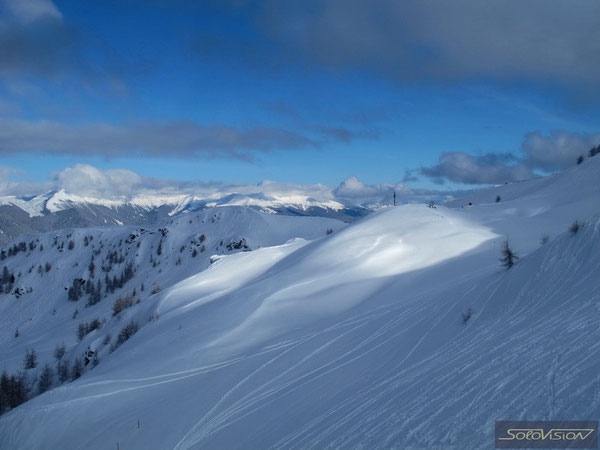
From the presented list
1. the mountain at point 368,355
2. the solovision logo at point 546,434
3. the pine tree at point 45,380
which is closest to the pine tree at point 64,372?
the pine tree at point 45,380

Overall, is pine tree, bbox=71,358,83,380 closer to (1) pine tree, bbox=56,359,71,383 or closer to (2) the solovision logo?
(1) pine tree, bbox=56,359,71,383

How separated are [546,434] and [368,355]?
15.9ft

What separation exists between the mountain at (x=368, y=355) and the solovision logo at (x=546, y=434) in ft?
0.37

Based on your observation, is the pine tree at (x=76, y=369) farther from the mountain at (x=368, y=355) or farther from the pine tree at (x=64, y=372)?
the mountain at (x=368, y=355)

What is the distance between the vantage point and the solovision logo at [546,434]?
11.1 ft

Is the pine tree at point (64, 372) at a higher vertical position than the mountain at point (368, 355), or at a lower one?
lower

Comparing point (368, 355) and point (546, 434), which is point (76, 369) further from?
point (546, 434)

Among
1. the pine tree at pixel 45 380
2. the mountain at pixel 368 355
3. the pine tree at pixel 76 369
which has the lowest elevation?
the pine tree at pixel 45 380

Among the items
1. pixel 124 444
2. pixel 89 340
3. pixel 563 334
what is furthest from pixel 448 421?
pixel 89 340

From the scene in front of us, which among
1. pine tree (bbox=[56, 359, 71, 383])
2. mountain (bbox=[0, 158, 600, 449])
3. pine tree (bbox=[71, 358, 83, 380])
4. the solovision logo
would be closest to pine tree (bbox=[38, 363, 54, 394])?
pine tree (bbox=[56, 359, 71, 383])

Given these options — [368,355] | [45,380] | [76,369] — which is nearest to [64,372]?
[76,369]

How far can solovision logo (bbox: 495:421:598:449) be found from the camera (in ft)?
11.1

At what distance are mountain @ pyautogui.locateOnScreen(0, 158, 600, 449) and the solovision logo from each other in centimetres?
11

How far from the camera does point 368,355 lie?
827 cm
